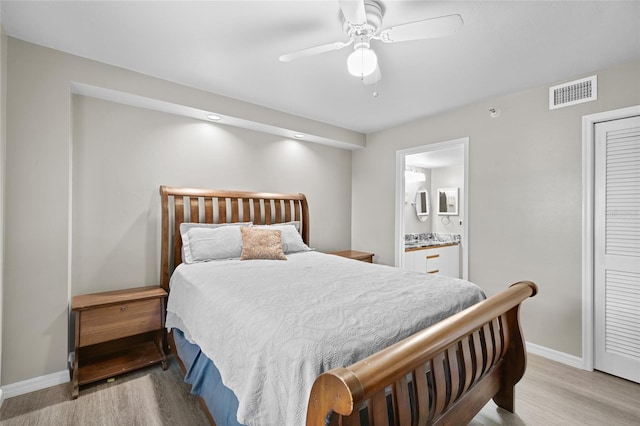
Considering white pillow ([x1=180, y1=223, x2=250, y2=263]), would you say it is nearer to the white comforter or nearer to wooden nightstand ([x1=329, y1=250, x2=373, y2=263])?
the white comforter

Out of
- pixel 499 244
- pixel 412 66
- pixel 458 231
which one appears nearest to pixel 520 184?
pixel 499 244

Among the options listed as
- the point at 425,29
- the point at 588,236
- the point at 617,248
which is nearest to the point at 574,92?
the point at 588,236

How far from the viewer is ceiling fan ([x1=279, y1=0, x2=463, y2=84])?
1.47m

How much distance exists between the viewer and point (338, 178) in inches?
179

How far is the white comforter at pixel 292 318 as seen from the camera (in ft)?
3.64

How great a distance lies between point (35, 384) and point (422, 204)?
5.61 m

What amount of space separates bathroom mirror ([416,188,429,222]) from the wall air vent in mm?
3101

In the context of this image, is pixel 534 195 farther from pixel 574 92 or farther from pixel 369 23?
pixel 369 23

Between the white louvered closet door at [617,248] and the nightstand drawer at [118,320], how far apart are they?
Answer: 3752 millimetres

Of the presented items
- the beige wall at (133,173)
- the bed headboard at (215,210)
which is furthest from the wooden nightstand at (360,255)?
the beige wall at (133,173)

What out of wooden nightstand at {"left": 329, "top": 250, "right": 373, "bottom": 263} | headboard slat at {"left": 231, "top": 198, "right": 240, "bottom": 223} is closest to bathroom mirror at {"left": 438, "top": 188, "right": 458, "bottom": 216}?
wooden nightstand at {"left": 329, "top": 250, "right": 373, "bottom": 263}

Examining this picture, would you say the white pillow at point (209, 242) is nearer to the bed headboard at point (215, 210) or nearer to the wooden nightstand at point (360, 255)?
the bed headboard at point (215, 210)

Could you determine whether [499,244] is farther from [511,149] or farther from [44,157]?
[44,157]

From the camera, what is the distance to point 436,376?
1.29m
